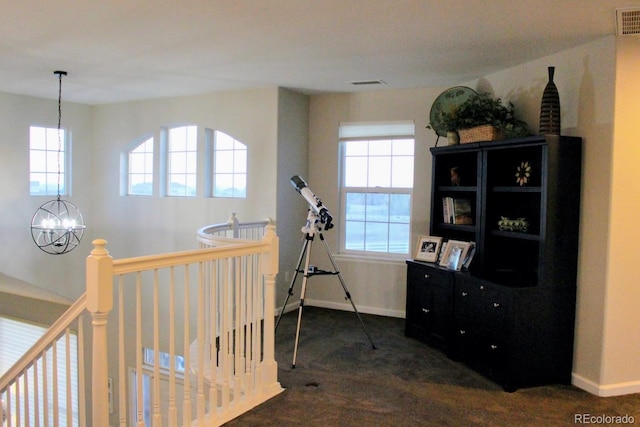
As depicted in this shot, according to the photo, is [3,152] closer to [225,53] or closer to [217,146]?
[217,146]

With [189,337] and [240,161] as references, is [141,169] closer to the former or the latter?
[240,161]

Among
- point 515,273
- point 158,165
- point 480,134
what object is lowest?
point 515,273

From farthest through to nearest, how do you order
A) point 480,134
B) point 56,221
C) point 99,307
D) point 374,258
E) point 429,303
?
1. point 56,221
2. point 374,258
3. point 429,303
4. point 480,134
5. point 99,307

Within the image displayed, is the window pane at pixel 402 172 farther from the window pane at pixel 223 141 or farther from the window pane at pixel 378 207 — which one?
the window pane at pixel 223 141

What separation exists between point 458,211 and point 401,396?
1733 millimetres

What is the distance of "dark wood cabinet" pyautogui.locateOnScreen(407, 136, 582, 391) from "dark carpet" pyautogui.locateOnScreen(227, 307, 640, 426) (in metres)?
0.18

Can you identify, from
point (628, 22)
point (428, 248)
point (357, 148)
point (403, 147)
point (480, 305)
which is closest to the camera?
point (628, 22)

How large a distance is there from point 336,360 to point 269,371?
800mm

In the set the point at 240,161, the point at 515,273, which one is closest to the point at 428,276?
the point at 515,273

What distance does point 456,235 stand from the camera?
15.1ft

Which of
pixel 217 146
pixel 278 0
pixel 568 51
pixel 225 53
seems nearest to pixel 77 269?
pixel 217 146

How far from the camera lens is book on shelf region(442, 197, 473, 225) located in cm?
434

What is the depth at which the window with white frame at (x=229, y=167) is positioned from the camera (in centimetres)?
566

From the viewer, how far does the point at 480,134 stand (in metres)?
3.92
